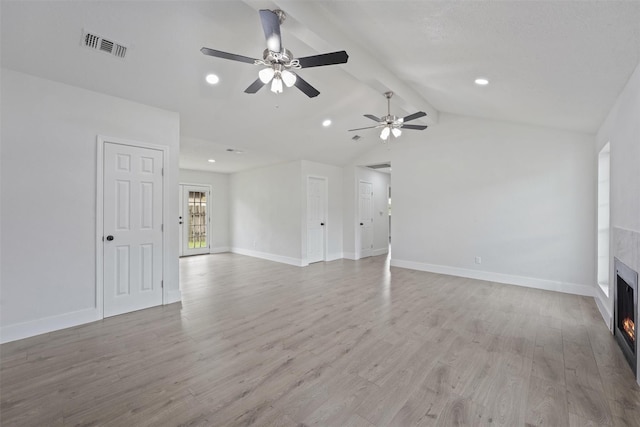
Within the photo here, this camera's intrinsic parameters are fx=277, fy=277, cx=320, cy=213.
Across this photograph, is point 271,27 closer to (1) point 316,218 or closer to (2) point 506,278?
(1) point 316,218

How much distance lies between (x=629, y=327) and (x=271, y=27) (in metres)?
4.07

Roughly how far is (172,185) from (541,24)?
438cm

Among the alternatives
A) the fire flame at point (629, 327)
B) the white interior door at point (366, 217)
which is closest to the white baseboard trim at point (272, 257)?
the white interior door at point (366, 217)

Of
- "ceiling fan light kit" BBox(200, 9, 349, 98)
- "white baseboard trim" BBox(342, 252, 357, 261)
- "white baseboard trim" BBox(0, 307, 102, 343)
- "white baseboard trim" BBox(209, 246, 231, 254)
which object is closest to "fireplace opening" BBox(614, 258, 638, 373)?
"ceiling fan light kit" BBox(200, 9, 349, 98)

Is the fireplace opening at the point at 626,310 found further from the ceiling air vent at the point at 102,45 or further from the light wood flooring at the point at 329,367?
the ceiling air vent at the point at 102,45

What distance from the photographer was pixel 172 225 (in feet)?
13.2

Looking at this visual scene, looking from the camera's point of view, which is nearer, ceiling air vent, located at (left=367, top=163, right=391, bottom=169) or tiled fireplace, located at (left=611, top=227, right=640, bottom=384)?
tiled fireplace, located at (left=611, top=227, right=640, bottom=384)

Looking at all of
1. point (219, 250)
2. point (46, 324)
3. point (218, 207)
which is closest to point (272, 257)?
point (219, 250)

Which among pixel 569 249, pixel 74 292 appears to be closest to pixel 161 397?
pixel 74 292

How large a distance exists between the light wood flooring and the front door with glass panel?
484cm

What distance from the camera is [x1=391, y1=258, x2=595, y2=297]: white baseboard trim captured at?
4.51 metres

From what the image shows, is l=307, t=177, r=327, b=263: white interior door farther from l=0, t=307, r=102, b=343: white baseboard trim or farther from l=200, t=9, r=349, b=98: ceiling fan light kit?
l=200, t=9, r=349, b=98: ceiling fan light kit

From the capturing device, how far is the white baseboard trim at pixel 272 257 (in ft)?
22.0

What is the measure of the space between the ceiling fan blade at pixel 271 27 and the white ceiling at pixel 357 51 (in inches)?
14.2
